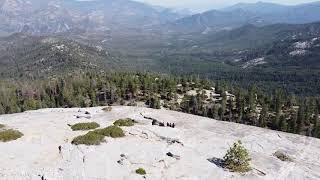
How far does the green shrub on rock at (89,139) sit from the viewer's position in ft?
218

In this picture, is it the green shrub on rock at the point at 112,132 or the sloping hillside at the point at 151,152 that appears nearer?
the sloping hillside at the point at 151,152

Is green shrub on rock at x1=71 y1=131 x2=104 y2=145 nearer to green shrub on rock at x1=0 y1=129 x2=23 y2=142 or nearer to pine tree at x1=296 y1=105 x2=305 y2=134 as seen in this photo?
green shrub on rock at x1=0 y1=129 x2=23 y2=142

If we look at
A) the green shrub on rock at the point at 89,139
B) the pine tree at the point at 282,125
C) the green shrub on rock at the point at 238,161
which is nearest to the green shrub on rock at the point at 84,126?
the green shrub on rock at the point at 89,139

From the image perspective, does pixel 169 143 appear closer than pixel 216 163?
No

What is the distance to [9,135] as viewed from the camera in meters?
69.1

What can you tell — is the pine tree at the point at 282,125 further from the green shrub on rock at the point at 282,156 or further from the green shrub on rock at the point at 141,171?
the green shrub on rock at the point at 141,171

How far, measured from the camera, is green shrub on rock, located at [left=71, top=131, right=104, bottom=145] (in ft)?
218

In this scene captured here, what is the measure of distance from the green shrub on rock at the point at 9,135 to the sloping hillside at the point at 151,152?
127 cm

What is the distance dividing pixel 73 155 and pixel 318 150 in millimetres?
41832

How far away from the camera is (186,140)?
237 ft

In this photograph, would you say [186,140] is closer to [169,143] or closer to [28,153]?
[169,143]

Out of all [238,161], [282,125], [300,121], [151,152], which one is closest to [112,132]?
[151,152]

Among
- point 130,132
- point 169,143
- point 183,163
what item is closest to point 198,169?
point 183,163

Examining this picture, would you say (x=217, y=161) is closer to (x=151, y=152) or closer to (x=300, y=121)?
(x=151, y=152)
